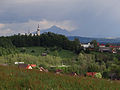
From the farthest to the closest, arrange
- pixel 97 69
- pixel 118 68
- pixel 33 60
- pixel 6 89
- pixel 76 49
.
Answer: pixel 76 49, pixel 33 60, pixel 97 69, pixel 118 68, pixel 6 89

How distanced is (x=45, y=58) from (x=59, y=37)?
62744 mm

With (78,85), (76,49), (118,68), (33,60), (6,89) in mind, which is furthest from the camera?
(76,49)

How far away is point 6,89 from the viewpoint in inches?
213

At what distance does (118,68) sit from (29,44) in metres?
90.1

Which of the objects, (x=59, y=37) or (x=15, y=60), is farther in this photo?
(x=59, y=37)

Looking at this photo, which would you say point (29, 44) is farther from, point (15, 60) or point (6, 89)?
point (6, 89)

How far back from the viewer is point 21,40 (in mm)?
136250

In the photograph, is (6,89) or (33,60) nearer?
(6,89)

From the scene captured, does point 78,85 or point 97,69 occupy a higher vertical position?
point 78,85

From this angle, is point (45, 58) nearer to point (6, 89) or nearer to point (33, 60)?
point (33, 60)

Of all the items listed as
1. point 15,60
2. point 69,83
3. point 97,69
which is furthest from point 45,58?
point 69,83

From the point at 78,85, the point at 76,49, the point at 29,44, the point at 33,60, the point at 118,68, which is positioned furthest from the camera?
the point at 29,44

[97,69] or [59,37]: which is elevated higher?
[59,37]

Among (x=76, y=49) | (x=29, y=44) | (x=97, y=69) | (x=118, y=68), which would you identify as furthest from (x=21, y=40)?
(x=118, y=68)
